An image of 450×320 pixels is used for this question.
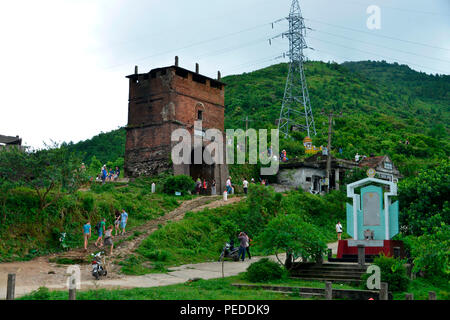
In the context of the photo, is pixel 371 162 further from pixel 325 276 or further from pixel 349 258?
pixel 325 276

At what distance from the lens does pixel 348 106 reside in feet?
244

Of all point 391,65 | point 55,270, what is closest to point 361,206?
point 55,270

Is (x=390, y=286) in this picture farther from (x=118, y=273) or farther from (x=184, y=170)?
(x=184, y=170)

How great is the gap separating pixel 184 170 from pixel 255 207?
30.1ft

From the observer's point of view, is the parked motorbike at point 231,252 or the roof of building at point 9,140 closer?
the parked motorbike at point 231,252

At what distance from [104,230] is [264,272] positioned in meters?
7.78

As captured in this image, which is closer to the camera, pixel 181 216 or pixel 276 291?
pixel 276 291

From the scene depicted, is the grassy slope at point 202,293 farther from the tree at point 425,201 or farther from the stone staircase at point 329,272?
the tree at point 425,201

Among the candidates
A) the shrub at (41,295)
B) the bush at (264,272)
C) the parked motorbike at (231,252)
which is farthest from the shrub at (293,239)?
the shrub at (41,295)

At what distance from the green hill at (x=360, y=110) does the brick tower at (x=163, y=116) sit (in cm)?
1335

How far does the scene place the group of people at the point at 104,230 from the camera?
19.2 m

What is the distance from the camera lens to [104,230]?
20.7m

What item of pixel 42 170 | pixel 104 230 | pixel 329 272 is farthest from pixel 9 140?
pixel 329 272
